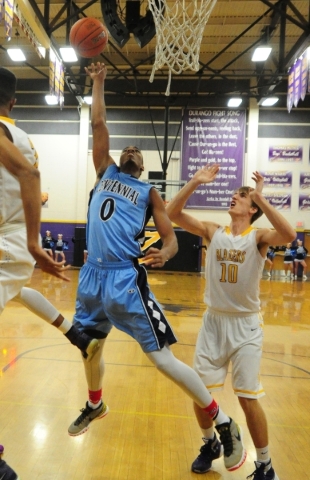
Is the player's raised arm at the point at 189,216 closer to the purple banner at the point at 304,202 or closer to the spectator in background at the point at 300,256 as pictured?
the spectator in background at the point at 300,256

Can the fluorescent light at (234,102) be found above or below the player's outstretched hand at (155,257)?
above

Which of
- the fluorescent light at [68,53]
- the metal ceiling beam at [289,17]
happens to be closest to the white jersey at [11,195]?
the metal ceiling beam at [289,17]

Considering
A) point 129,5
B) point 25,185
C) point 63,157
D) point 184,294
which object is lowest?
point 184,294

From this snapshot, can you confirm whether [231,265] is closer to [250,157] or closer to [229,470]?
[229,470]

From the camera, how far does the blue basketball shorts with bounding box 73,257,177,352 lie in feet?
8.68

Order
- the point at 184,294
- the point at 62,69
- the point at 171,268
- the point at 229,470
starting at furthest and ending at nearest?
the point at 171,268, the point at 62,69, the point at 184,294, the point at 229,470

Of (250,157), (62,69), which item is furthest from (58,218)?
(250,157)

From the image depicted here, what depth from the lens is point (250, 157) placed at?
17.4 m

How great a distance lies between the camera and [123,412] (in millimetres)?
3664

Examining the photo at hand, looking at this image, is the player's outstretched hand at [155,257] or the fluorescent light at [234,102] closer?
the player's outstretched hand at [155,257]

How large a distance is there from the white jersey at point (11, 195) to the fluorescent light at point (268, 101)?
15391 mm

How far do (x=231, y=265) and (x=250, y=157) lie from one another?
15106mm

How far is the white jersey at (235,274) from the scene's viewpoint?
2963 mm

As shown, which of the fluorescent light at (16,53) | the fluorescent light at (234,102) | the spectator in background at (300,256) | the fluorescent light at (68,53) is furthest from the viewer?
the spectator in background at (300,256)
